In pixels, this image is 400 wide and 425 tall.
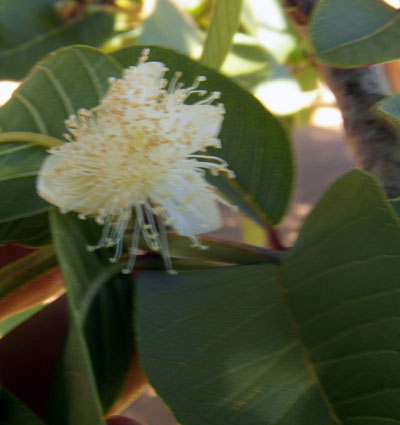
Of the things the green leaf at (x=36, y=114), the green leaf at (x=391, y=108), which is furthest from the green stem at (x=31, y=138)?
the green leaf at (x=391, y=108)

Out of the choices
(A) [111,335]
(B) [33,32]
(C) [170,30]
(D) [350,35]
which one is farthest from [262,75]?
(A) [111,335]

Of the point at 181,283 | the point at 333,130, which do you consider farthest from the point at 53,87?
the point at 333,130

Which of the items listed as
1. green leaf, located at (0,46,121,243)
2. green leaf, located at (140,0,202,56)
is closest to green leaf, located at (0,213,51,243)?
green leaf, located at (0,46,121,243)

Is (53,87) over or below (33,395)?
over

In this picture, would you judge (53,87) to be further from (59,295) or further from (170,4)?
(170,4)

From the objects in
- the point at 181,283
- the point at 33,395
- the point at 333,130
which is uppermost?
the point at 181,283

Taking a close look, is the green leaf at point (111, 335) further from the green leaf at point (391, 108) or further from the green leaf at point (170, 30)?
the green leaf at point (170, 30)

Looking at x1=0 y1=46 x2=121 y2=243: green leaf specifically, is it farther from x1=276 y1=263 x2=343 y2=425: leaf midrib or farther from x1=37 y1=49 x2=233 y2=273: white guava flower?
x1=276 y1=263 x2=343 y2=425: leaf midrib

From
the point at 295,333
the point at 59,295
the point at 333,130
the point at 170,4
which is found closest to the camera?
the point at 295,333
